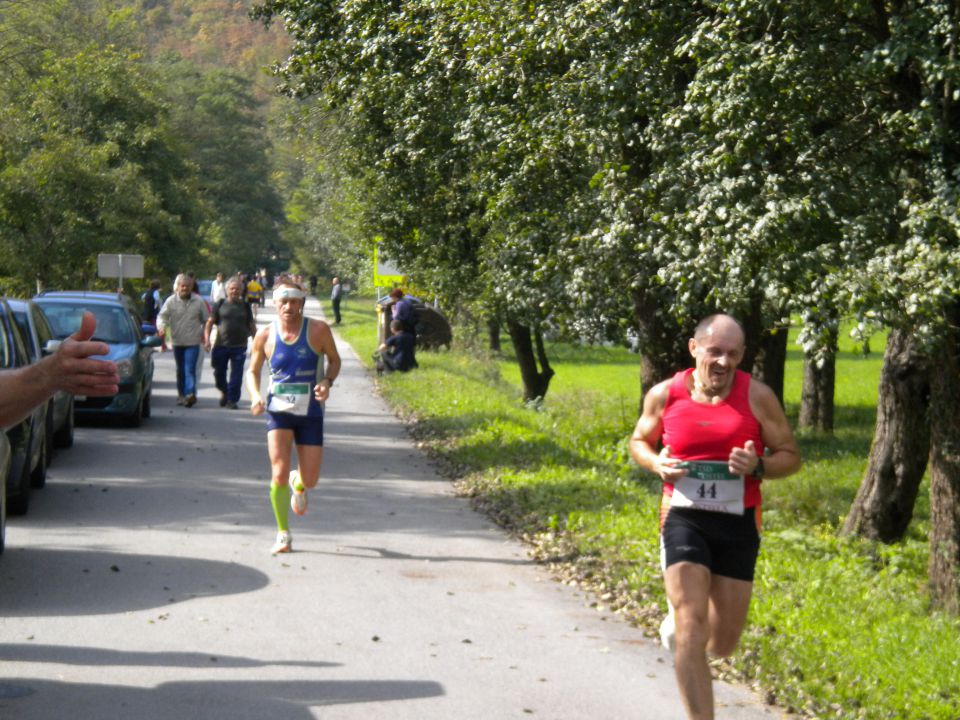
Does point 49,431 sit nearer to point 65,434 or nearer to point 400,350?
point 65,434

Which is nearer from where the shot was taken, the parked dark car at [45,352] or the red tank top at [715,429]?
the red tank top at [715,429]

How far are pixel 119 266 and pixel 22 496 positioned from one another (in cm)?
2776

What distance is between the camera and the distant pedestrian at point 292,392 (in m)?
10.5

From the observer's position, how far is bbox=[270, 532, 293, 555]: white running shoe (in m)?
10.4

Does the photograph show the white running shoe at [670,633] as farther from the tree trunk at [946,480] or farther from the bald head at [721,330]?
the tree trunk at [946,480]

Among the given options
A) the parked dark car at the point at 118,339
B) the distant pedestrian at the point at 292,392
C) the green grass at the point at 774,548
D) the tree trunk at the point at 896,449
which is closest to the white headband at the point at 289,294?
the distant pedestrian at the point at 292,392

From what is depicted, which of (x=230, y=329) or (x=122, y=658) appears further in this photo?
(x=230, y=329)

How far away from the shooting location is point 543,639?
8.05 meters

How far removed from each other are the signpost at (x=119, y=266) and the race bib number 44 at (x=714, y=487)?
3338cm

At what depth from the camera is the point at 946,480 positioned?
9555 mm

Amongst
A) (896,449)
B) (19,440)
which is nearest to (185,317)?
(19,440)

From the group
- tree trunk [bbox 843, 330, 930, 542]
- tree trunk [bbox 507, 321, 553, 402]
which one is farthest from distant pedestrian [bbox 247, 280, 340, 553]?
tree trunk [bbox 507, 321, 553, 402]

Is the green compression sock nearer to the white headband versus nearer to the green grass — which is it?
the white headband

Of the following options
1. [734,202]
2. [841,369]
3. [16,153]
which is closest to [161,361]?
[16,153]
